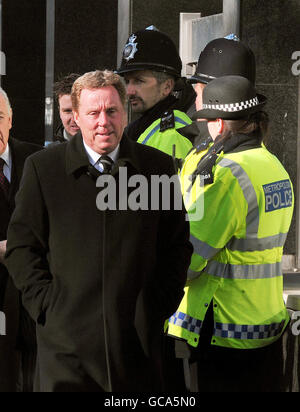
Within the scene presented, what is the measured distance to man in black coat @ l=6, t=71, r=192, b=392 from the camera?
4.62 meters

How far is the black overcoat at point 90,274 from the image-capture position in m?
4.62

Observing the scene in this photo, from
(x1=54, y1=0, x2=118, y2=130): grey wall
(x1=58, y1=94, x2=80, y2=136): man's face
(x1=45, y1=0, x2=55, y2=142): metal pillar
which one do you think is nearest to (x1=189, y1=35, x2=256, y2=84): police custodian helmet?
(x1=58, y1=94, x2=80, y2=136): man's face

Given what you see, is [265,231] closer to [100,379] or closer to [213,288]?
[213,288]

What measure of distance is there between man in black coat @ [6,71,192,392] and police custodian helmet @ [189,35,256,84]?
1511mm

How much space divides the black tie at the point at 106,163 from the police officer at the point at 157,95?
6.26 feet

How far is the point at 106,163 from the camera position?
4.75 m

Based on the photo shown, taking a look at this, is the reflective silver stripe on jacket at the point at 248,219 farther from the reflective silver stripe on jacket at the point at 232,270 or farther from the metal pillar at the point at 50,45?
the metal pillar at the point at 50,45

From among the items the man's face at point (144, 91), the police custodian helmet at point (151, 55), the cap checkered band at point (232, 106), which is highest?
the police custodian helmet at point (151, 55)

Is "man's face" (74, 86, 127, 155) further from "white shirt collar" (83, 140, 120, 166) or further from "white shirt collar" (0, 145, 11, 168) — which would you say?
"white shirt collar" (0, 145, 11, 168)

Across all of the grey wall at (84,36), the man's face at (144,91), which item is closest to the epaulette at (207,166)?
the man's face at (144,91)

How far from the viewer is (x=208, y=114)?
205 inches

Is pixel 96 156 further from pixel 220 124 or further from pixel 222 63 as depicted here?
pixel 222 63

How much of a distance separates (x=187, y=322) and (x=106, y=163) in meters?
0.91

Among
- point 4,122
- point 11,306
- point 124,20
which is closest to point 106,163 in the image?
point 4,122
